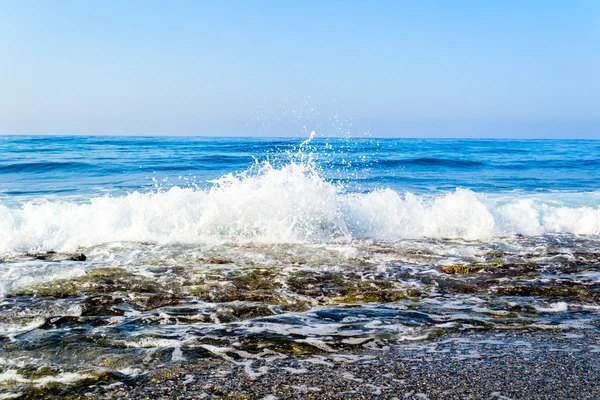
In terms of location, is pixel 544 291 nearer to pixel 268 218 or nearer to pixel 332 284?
pixel 332 284

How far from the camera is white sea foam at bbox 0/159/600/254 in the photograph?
9.25 m

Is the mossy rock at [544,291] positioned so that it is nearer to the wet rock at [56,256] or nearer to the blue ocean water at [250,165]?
the wet rock at [56,256]

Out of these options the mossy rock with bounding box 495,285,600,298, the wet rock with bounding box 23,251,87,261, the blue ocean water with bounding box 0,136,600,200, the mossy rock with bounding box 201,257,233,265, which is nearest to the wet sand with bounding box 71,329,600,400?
the mossy rock with bounding box 495,285,600,298

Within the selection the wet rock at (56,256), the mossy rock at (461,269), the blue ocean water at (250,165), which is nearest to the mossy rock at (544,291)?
the mossy rock at (461,269)

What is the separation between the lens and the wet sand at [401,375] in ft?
10.5

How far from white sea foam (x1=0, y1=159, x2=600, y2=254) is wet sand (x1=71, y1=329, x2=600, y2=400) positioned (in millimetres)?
5349

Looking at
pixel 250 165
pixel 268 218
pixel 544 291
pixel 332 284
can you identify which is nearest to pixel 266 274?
pixel 332 284

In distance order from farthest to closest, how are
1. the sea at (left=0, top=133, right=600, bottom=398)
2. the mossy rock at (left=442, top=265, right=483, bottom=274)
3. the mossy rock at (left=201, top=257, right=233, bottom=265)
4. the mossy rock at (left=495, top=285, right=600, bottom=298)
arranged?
the mossy rock at (left=201, top=257, right=233, bottom=265)
the mossy rock at (left=442, top=265, right=483, bottom=274)
the mossy rock at (left=495, top=285, right=600, bottom=298)
the sea at (left=0, top=133, right=600, bottom=398)

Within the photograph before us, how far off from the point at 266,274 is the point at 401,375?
3271 mm

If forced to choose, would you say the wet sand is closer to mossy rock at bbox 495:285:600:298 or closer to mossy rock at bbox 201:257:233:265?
A: mossy rock at bbox 495:285:600:298

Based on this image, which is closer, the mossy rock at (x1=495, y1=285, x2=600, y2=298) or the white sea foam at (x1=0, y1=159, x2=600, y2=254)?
the mossy rock at (x1=495, y1=285, x2=600, y2=298)

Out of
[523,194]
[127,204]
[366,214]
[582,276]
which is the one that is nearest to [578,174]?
[523,194]

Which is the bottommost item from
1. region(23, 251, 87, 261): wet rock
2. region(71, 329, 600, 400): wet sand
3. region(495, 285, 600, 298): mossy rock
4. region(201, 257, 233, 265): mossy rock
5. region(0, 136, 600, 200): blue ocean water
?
region(23, 251, 87, 261): wet rock

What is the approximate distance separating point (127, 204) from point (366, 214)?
4.93 metres
